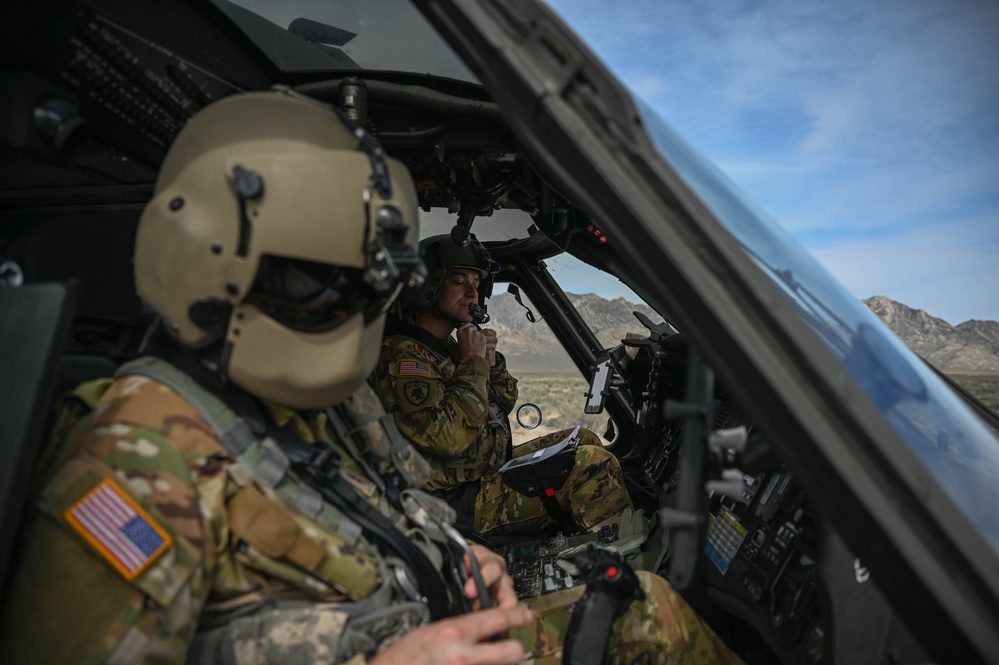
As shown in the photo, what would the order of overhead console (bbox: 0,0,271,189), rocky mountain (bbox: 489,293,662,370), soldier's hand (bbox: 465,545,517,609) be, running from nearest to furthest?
1. overhead console (bbox: 0,0,271,189)
2. soldier's hand (bbox: 465,545,517,609)
3. rocky mountain (bbox: 489,293,662,370)

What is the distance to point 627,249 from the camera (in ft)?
2.96

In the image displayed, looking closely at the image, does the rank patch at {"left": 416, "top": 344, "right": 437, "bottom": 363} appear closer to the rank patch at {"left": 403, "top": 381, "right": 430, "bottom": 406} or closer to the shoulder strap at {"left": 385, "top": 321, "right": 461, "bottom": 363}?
the shoulder strap at {"left": 385, "top": 321, "right": 461, "bottom": 363}

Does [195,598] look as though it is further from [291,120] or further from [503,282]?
[503,282]

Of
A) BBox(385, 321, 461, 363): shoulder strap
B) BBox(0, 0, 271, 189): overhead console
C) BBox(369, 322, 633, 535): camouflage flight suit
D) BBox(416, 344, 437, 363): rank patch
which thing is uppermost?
BBox(0, 0, 271, 189): overhead console

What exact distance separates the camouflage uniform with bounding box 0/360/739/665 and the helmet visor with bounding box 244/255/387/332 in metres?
0.22

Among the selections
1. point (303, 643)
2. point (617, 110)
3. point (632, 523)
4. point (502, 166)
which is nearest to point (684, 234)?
point (617, 110)

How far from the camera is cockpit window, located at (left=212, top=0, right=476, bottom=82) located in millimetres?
1645

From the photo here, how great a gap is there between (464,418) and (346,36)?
4.64 ft

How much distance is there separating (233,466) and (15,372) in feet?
1.11

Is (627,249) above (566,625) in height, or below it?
above

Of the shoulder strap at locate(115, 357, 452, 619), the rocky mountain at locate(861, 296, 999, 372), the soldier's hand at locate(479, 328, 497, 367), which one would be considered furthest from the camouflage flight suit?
the rocky mountain at locate(861, 296, 999, 372)

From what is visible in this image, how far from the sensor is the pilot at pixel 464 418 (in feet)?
7.95

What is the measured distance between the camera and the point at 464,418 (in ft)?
8.05

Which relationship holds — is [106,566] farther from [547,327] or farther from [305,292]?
[547,327]
